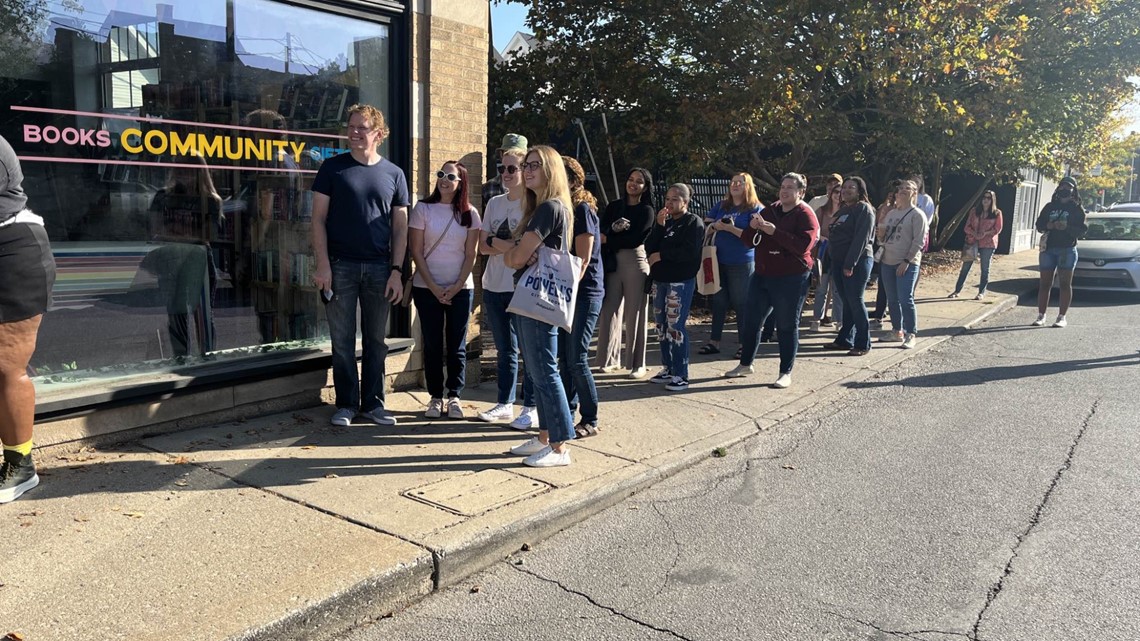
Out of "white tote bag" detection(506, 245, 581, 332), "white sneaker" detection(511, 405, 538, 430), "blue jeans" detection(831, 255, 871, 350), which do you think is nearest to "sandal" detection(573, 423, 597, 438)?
"white sneaker" detection(511, 405, 538, 430)

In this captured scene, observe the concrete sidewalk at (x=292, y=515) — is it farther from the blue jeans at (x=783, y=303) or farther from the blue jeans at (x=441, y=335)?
the blue jeans at (x=783, y=303)

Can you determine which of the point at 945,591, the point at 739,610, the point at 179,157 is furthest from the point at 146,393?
the point at 945,591

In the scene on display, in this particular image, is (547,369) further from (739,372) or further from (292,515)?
(739,372)

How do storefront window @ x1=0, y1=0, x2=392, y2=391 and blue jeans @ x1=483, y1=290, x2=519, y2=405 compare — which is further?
blue jeans @ x1=483, y1=290, x2=519, y2=405

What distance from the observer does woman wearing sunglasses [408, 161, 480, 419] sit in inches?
237

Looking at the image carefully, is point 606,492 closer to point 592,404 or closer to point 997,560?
point 592,404

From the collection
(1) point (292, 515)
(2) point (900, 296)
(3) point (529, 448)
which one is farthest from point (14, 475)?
(2) point (900, 296)

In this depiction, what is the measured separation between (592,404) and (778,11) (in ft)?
24.2

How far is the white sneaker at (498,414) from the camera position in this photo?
243 inches

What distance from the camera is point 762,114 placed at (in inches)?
436

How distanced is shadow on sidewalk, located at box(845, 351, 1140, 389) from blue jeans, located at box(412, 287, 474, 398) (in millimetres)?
3872

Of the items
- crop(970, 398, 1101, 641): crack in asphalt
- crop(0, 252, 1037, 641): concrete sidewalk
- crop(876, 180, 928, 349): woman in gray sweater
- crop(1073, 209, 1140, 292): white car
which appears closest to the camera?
crop(0, 252, 1037, 641): concrete sidewalk

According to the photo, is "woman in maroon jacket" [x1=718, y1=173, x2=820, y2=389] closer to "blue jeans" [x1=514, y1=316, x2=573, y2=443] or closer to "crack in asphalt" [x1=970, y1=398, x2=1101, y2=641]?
"crack in asphalt" [x1=970, y1=398, x2=1101, y2=641]

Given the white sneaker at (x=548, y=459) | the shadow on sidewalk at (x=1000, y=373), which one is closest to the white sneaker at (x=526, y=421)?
the white sneaker at (x=548, y=459)
